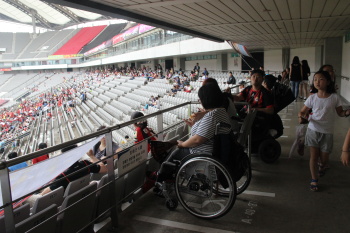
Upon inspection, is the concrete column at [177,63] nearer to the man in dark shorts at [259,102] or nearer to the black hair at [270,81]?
the black hair at [270,81]

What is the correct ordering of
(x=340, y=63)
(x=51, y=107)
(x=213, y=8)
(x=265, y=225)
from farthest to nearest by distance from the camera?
(x=51, y=107), (x=340, y=63), (x=213, y=8), (x=265, y=225)

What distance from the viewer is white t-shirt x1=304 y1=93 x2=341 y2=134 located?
10.3 feet

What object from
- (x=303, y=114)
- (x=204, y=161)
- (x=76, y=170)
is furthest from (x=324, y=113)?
(x=76, y=170)

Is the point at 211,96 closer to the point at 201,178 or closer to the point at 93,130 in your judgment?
the point at 201,178

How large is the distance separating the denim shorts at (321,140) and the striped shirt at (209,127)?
126 centimetres

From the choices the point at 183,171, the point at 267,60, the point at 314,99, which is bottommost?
the point at 183,171

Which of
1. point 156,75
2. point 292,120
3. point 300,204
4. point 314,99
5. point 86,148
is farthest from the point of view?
point 156,75

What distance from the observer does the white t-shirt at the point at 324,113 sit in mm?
3129

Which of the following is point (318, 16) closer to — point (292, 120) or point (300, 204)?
point (292, 120)

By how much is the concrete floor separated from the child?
0.29 meters

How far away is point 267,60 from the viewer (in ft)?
69.1

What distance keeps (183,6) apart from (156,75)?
20708 millimetres

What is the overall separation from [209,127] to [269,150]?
1.97 meters

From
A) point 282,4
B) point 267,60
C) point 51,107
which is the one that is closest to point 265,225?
point 282,4
